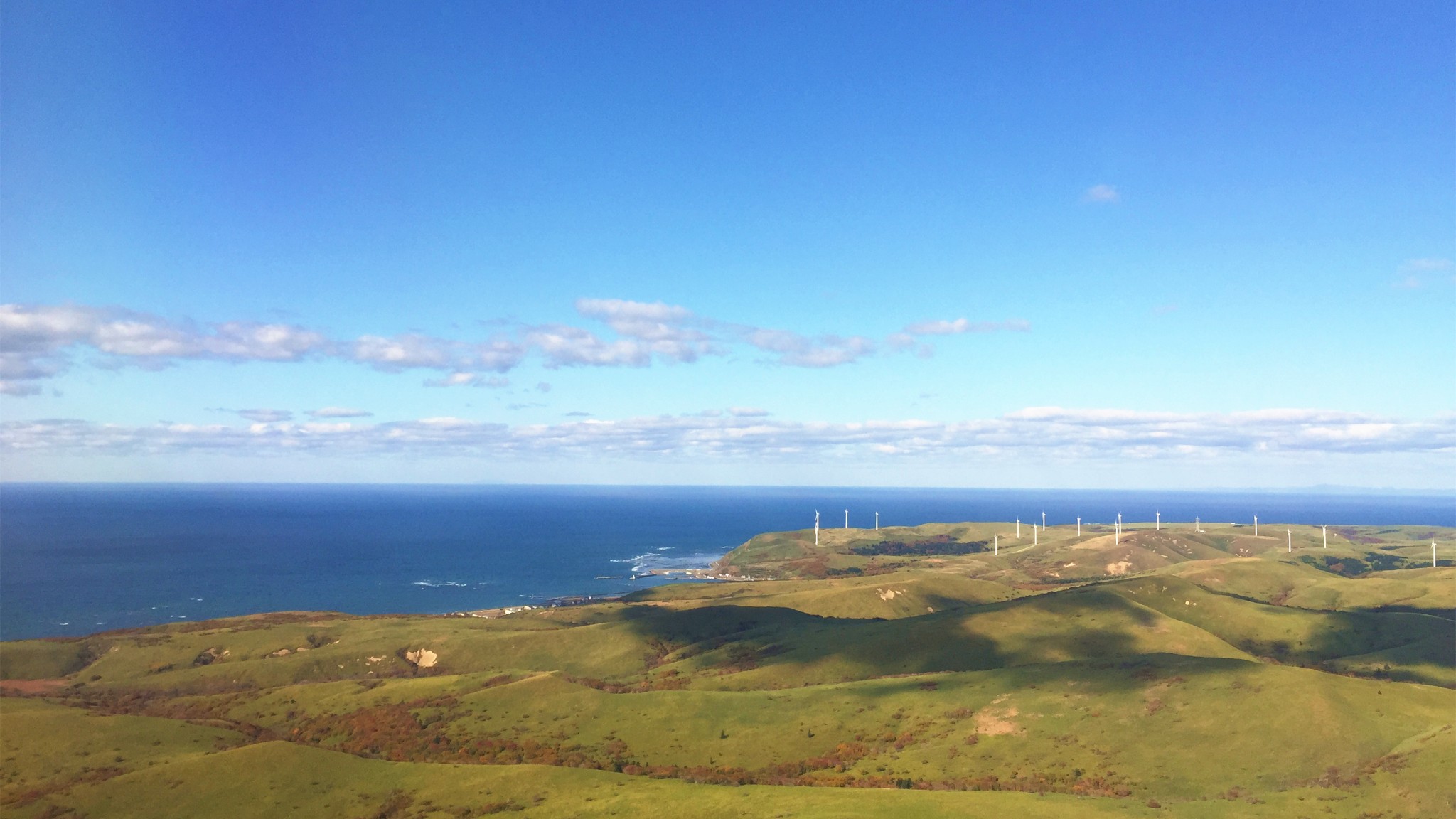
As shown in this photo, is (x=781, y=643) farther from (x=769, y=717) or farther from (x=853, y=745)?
(x=853, y=745)

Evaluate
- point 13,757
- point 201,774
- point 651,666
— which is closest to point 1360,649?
point 651,666

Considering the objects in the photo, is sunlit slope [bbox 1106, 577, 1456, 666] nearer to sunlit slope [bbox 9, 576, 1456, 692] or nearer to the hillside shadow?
sunlit slope [bbox 9, 576, 1456, 692]

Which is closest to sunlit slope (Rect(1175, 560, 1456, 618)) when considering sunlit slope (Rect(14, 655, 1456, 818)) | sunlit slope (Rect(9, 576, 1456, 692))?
sunlit slope (Rect(9, 576, 1456, 692))

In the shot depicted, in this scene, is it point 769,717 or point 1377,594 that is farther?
point 1377,594

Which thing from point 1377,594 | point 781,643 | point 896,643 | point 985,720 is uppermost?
point 1377,594

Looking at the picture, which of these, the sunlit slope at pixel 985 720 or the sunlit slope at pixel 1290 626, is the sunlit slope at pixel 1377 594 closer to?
the sunlit slope at pixel 1290 626

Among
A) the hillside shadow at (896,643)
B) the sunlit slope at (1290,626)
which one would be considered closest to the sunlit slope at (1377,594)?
the sunlit slope at (1290,626)

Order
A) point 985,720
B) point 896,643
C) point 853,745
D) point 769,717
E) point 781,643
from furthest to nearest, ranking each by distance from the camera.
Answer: point 781,643
point 896,643
point 769,717
point 985,720
point 853,745

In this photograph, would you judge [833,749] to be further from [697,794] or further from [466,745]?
[466,745]

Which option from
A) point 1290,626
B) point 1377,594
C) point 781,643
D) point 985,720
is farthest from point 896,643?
point 1377,594
